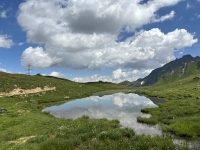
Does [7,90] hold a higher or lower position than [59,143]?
higher

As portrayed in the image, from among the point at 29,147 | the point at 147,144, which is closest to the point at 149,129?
the point at 147,144

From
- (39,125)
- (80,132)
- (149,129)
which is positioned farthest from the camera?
(39,125)

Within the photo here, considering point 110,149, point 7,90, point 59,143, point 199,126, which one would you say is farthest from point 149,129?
point 7,90

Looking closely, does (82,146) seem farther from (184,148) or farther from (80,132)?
(184,148)

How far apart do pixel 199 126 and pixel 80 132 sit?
38.8 feet

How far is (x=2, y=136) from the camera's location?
18469mm

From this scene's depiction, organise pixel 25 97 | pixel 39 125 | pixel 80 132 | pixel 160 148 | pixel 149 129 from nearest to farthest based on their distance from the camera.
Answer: pixel 160 148 → pixel 80 132 → pixel 149 129 → pixel 39 125 → pixel 25 97

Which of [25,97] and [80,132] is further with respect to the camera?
[25,97]

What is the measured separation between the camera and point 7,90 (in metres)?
58.1

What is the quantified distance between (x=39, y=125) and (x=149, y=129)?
521 inches

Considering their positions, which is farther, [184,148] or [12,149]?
[12,149]

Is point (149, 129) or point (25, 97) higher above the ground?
point (25, 97)

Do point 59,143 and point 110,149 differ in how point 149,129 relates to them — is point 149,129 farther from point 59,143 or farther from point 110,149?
point 59,143

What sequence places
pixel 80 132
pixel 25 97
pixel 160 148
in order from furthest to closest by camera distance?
pixel 25 97 < pixel 80 132 < pixel 160 148
